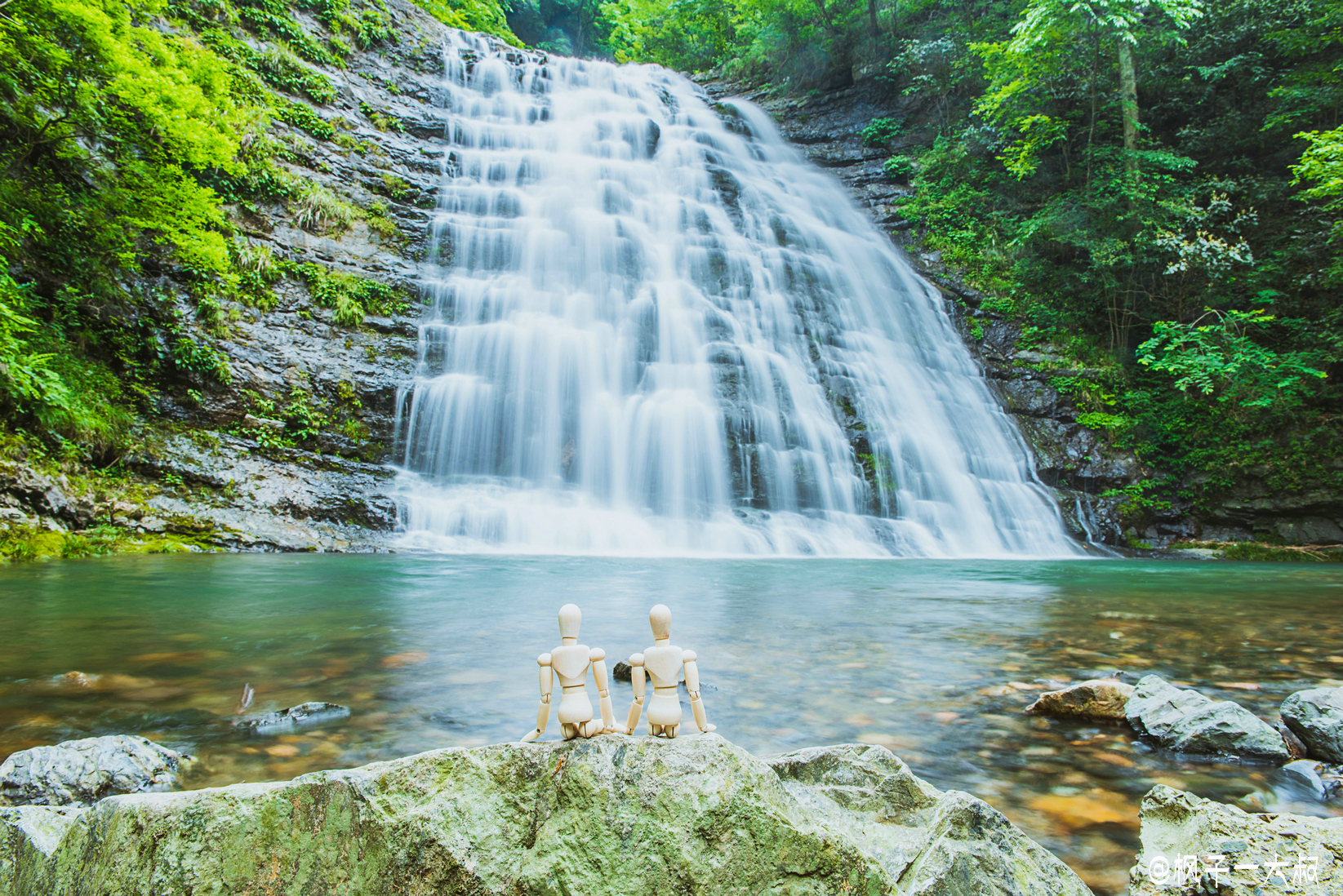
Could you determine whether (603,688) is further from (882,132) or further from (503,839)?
(882,132)

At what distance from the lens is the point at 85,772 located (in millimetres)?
2117

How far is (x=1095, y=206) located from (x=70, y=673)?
19.3 meters

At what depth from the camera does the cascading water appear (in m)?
11.9

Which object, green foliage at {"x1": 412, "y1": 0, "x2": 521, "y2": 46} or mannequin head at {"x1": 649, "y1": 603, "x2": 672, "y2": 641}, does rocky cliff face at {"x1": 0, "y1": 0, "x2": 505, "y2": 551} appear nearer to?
green foliage at {"x1": 412, "y1": 0, "x2": 521, "y2": 46}

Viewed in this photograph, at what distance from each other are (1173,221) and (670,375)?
12.1 m

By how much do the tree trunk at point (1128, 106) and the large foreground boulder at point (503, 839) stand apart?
Answer: 61.4 feet

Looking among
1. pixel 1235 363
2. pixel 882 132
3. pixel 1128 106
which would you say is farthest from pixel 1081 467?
pixel 882 132

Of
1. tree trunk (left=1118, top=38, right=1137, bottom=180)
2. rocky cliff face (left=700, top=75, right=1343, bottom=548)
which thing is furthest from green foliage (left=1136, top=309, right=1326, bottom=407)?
tree trunk (left=1118, top=38, right=1137, bottom=180)

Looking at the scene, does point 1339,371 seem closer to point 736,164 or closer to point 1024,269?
point 1024,269

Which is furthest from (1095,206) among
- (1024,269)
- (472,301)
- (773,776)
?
(773,776)

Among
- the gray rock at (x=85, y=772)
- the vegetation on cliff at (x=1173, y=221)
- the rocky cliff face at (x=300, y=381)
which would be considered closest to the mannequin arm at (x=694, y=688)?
the gray rock at (x=85, y=772)

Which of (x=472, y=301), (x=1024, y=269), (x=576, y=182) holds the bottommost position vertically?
(x=472, y=301)

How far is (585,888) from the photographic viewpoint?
49.3 inches

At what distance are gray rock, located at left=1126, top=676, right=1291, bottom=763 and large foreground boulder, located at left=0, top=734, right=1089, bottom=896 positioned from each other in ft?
5.25
